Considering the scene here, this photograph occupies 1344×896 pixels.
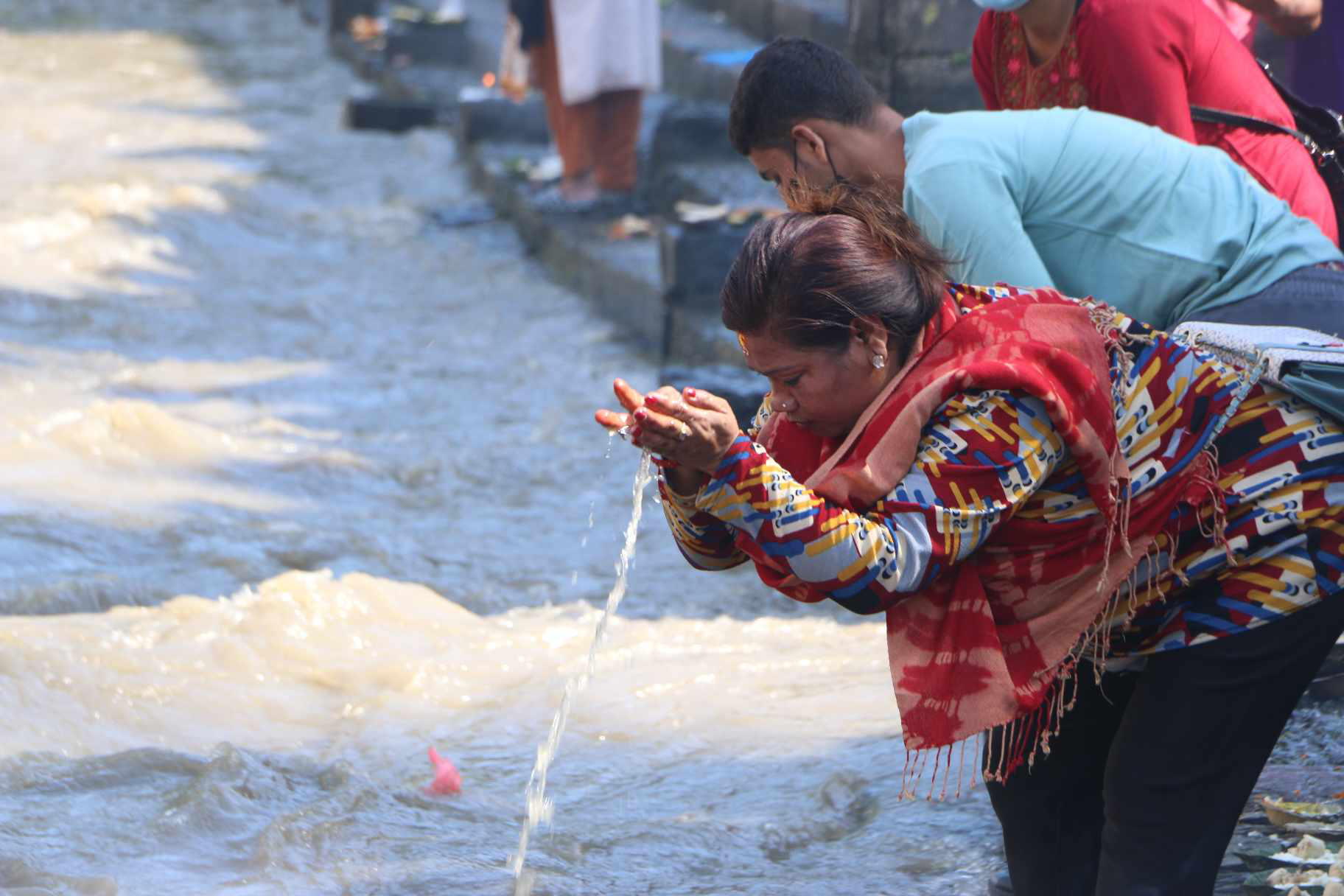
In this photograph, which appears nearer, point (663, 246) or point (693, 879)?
point (693, 879)

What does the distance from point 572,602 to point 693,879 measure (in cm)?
177

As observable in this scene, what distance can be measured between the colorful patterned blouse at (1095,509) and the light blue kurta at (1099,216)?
1.41 ft

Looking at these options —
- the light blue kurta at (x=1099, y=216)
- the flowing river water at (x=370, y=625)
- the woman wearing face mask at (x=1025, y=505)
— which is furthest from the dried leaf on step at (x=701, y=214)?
the woman wearing face mask at (x=1025, y=505)

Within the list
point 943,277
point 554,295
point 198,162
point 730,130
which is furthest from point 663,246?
point 198,162

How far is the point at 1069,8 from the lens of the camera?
310 centimetres

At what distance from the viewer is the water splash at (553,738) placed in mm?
2373

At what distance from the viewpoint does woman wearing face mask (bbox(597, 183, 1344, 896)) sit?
6.39 ft

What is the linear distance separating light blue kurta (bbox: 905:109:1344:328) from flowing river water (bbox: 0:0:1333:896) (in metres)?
1.18

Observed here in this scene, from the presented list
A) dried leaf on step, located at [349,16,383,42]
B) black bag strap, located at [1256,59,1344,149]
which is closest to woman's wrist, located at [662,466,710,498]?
black bag strap, located at [1256,59,1344,149]

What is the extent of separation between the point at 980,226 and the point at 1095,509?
0.65 metres

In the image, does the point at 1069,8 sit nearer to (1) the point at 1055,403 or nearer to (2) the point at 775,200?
(1) the point at 1055,403

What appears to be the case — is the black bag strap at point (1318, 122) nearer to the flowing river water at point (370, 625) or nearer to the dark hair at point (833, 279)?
the flowing river water at point (370, 625)

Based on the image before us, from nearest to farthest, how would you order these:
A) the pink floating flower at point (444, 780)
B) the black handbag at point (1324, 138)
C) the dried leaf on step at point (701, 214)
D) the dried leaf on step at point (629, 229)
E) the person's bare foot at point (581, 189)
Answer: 1. the black handbag at point (1324, 138)
2. the pink floating flower at point (444, 780)
3. the dried leaf on step at point (701, 214)
4. the dried leaf on step at point (629, 229)
5. the person's bare foot at point (581, 189)

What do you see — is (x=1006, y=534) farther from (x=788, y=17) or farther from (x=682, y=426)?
(x=788, y=17)
